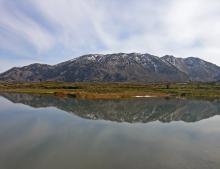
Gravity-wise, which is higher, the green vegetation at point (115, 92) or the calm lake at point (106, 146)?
the green vegetation at point (115, 92)

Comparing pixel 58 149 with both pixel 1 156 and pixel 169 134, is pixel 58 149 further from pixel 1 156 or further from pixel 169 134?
pixel 169 134

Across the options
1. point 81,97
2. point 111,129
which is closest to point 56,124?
point 111,129

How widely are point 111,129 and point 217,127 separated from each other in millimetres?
18233

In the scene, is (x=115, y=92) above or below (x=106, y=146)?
above

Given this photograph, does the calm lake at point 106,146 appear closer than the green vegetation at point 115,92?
Yes

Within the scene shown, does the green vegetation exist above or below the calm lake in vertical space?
above

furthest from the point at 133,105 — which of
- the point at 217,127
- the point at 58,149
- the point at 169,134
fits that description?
the point at 58,149

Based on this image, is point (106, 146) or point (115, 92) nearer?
point (106, 146)

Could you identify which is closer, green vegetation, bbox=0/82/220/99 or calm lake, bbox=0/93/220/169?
calm lake, bbox=0/93/220/169

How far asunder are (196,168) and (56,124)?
28720 mm

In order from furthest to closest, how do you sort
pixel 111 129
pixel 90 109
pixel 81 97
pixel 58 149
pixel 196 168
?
pixel 81 97 → pixel 90 109 → pixel 111 129 → pixel 58 149 → pixel 196 168

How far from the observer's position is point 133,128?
48.8 meters

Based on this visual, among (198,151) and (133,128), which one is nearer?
(198,151)

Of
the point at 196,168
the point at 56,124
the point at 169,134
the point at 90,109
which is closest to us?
the point at 196,168
